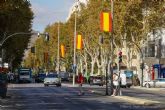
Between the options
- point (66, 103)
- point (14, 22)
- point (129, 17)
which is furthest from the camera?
point (129, 17)

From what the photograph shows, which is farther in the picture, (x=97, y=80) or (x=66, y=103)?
(x=97, y=80)

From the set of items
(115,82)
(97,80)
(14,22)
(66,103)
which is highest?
(14,22)

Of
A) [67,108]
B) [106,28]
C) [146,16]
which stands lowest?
[67,108]

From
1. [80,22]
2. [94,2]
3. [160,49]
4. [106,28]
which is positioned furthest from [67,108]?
[80,22]

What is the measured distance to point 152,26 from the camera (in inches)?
2990

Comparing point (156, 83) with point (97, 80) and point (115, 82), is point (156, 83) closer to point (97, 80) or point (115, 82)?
point (97, 80)

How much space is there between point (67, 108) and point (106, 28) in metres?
19.5

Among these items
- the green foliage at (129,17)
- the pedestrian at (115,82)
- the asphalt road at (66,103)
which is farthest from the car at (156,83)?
the asphalt road at (66,103)

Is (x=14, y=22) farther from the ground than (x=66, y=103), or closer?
farther from the ground

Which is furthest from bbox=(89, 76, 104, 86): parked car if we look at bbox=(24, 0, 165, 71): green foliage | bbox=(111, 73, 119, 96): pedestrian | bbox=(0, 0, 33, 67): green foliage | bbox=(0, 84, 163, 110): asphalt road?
bbox=(0, 84, 163, 110): asphalt road

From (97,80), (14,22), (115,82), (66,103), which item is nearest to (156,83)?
Result: (97,80)

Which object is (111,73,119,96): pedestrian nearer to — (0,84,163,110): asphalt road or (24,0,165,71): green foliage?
(0,84,163,110): asphalt road

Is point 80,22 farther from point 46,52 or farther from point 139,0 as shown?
point 46,52

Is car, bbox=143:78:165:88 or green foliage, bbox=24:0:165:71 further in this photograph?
car, bbox=143:78:165:88
